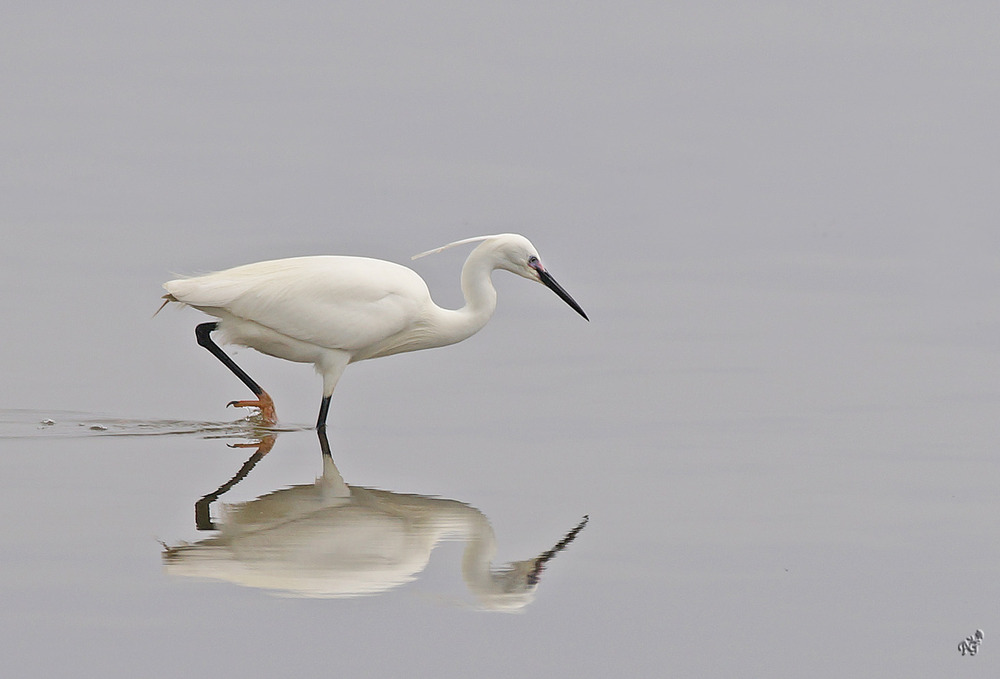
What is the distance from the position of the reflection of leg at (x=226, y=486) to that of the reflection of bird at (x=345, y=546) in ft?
0.11

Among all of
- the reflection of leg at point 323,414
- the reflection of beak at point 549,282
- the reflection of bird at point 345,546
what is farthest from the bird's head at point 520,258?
the reflection of bird at point 345,546

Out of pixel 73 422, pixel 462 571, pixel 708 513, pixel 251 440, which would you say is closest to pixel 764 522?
pixel 708 513

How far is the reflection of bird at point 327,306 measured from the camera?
9.70 metres

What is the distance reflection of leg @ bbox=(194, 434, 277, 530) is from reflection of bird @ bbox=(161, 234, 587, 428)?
54 centimetres

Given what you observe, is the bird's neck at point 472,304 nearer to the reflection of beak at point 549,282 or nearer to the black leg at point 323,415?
the reflection of beak at point 549,282

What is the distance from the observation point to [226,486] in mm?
8078

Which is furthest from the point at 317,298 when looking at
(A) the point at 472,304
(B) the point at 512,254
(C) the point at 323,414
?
(B) the point at 512,254

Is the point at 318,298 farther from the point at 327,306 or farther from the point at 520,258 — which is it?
the point at 520,258

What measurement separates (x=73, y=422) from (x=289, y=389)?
182cm

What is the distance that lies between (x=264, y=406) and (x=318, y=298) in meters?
0.76

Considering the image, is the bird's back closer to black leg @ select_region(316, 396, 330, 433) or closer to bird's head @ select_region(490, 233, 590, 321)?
black leg @ select_region(316, 396, 330, 433)

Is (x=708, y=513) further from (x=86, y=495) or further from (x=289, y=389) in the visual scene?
(x=289, y=389)

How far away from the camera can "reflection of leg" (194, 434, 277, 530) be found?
7373mm

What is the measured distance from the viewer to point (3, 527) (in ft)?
23.5
